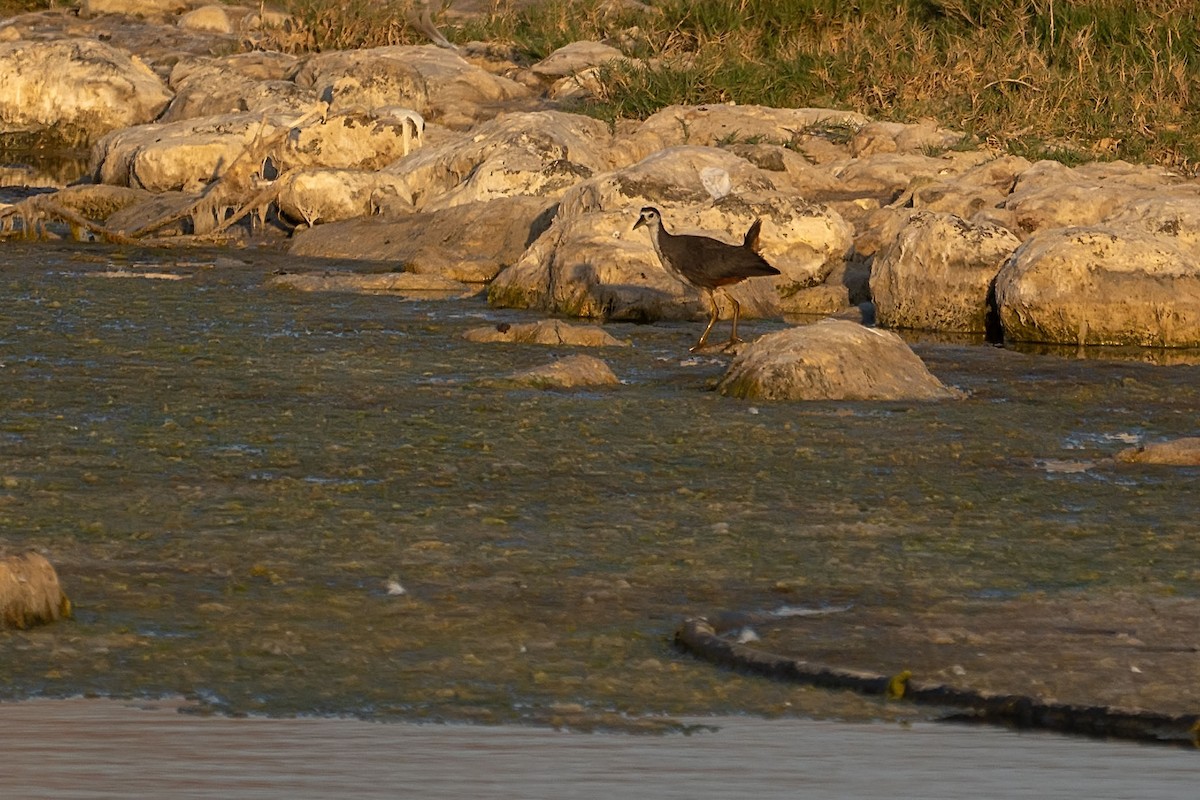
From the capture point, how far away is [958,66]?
20.3 metres

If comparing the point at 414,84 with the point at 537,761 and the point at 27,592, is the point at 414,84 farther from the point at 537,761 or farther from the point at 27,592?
the point at 537,761

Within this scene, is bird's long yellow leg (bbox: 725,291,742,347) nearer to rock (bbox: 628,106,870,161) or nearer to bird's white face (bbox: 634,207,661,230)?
bird's white face (bbox: 634,207,661,230)

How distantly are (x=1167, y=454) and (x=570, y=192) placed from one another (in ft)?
24.9

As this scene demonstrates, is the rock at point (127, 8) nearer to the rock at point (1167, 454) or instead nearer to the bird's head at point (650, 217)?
the bird's head at point (650, 217)

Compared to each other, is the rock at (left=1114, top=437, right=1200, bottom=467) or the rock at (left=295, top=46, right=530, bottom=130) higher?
the rock at (left=295, top=46, right=530, bottom=130)

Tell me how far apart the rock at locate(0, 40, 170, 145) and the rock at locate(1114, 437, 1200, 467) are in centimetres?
1721

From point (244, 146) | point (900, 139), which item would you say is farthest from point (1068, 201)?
point (244, 146)

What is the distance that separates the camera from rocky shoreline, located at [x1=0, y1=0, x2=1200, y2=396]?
44.2ft

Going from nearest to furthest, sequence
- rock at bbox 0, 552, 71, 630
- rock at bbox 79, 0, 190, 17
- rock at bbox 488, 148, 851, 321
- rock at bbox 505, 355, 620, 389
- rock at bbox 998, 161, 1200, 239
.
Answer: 1. rock at bbox 0, 552, 71, 630
2. rock at bbox 505, 355, 620, 389
3. rock at bbox 488, 148, 851, 321
4. rock at bbox 998, 161, 1200, 239
5. rock at bbox 79, 0, 190, 17

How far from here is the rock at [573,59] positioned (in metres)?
23.1

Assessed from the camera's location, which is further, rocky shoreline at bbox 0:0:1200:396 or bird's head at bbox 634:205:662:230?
rocky shoreline at bbox 0:0:1200:396

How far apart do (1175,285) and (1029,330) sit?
92cm

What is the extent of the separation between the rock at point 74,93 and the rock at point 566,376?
14.5 metres

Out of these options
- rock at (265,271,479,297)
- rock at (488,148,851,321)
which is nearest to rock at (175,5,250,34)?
rock at (265,271,479,297)
